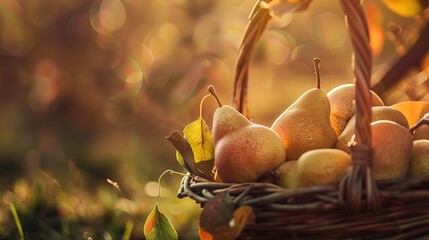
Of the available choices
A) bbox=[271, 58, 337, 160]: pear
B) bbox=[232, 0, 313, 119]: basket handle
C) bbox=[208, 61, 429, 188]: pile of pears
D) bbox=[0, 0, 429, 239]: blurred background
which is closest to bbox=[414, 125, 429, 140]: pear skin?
bbox=[208, 61, 429, 188]: pile of pears

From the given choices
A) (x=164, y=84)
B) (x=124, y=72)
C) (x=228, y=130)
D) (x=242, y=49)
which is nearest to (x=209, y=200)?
(x=228, y=130)

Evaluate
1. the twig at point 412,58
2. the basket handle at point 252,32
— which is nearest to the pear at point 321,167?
the basket handle at point 252,32

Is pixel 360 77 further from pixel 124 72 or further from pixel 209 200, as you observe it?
pixel 124 72

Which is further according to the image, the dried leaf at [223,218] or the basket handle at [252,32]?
the basket handle at [252,32]

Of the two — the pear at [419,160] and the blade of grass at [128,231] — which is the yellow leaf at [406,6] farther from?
the blade of grass at [128,231]

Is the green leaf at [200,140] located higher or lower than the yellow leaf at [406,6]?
lower

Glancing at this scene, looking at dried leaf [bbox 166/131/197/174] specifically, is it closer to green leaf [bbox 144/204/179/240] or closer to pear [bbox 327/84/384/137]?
green leaf [bbox 144/204/179/240]
